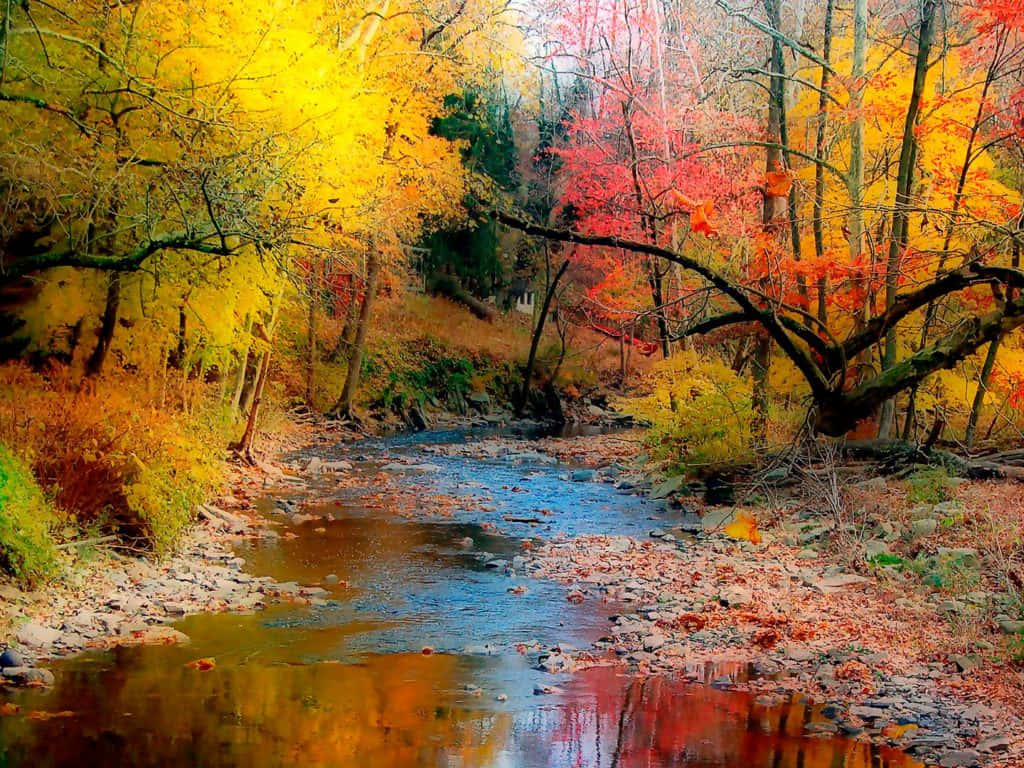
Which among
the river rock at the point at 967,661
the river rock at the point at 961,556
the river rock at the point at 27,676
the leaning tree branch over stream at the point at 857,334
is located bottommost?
the river rock at the point at 27,676

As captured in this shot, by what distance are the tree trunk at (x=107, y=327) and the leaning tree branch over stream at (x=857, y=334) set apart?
17.7 ft

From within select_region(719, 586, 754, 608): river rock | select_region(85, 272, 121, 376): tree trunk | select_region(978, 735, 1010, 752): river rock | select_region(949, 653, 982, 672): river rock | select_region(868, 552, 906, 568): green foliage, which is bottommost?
select_region(719, 586, 754, 608): river rock

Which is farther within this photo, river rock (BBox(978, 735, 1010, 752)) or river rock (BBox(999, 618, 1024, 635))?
river rock (BBox(999, 618, 1024, 635))

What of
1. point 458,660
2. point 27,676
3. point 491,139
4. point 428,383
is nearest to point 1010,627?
point 458,660

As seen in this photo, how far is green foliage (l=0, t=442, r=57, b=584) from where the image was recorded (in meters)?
8.16

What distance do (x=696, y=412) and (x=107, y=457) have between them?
9892 mm

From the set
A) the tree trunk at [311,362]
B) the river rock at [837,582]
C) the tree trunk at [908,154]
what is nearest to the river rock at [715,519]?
the river rock at [837,582]

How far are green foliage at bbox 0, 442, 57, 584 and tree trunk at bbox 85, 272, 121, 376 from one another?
3.69m

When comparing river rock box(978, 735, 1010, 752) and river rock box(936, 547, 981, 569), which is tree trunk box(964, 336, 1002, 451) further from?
river rock box(978, 735, 1010, 752)

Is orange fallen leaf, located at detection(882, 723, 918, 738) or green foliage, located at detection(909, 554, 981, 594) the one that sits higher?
green foliage, located at detection(909, 554, 981, 594)

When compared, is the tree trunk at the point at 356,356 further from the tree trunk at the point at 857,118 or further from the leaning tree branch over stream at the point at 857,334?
the leaning tree branch over stream at the point at 857,334

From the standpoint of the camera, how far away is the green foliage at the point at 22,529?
816 centimetres

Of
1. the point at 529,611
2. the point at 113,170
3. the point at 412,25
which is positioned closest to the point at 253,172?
the point at 113,170

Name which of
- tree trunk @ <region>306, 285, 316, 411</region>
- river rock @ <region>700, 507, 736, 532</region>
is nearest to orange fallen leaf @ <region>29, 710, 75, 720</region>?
river rock @ <region>700, 507, 736, 532</region>
